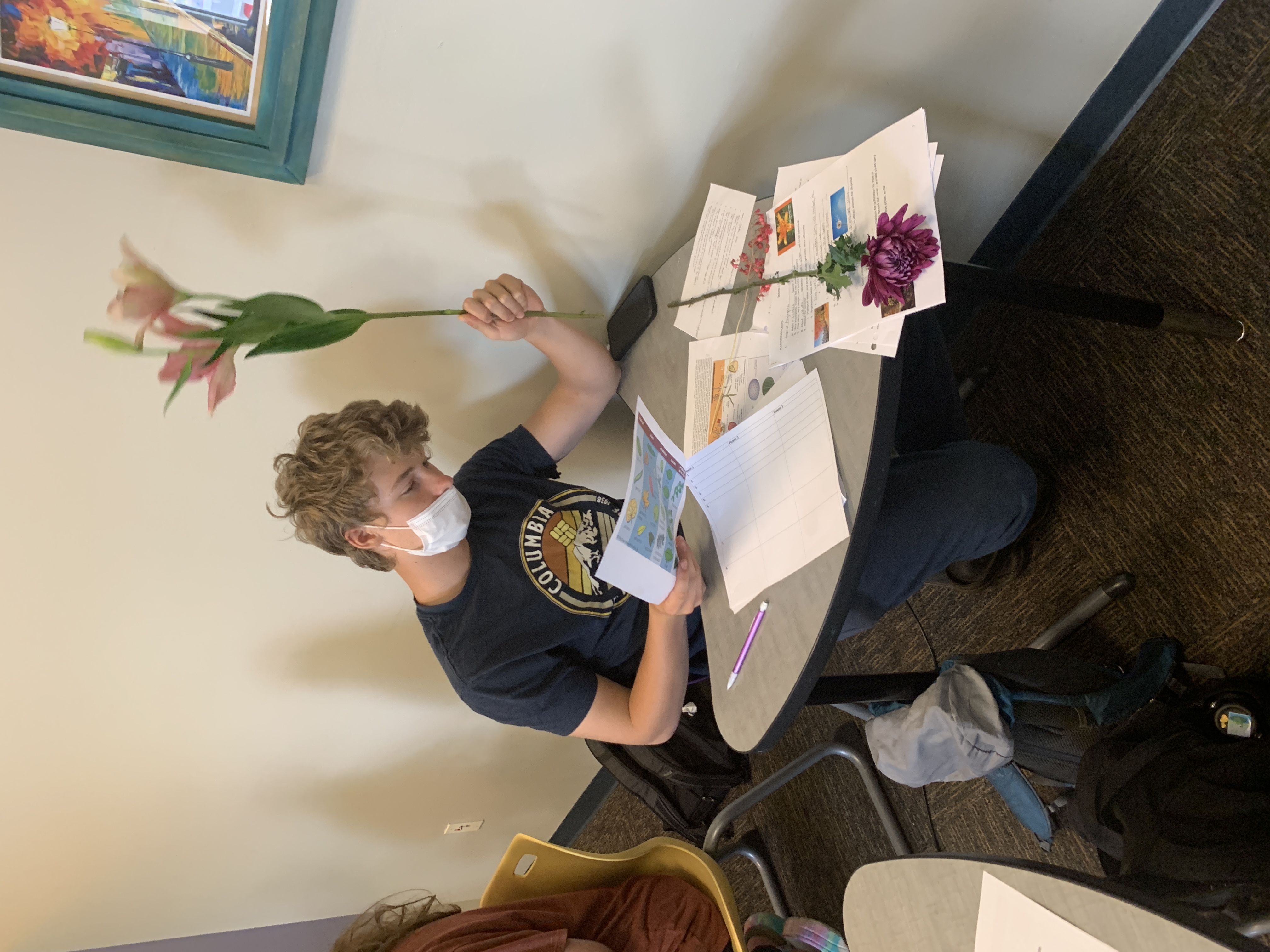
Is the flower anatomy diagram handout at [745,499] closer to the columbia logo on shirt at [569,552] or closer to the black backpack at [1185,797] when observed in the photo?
the columbia logo on shirt at [569,552]

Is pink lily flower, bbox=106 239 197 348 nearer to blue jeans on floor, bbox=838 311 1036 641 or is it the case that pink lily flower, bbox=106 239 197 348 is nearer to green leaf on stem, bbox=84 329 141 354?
green leaf on stem, bbox=84 329 141 354

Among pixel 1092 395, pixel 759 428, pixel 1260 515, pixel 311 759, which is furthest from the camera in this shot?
pixel 311 759

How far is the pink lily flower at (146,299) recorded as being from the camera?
87 centimetres

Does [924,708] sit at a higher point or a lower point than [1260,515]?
lower

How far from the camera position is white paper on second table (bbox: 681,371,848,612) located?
0.92 meters

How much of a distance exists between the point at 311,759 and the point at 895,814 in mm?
1353

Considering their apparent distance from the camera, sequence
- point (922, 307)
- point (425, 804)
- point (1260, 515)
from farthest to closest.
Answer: point (425, 804) → point (1260, 515) → point (922, 307)

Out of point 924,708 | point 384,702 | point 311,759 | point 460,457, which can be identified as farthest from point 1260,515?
point 311,759

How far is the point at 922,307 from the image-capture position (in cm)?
A: 85

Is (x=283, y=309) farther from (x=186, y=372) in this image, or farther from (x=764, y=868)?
(x=764, y=868)

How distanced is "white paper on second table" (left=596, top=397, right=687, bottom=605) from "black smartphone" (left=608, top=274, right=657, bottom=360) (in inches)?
13.2

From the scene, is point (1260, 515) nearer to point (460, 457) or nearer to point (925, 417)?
point (925, 417)

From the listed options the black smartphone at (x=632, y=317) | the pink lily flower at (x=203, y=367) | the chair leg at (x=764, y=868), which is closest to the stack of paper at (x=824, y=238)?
the black smartphone at (x=632, y=317)

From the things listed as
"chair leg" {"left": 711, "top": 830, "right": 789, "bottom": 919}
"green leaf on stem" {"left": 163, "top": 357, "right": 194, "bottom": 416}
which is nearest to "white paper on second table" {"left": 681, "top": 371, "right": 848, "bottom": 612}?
"green leaf on stem" {"left": 163, "top": 357, "right": 194, "bottom": 416}
